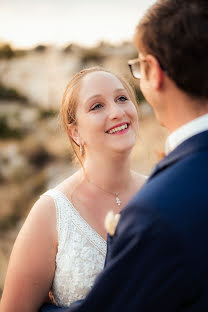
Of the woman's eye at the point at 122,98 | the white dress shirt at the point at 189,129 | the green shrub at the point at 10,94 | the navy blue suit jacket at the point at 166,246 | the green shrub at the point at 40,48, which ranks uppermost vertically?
the green shrub at the point at 40,48

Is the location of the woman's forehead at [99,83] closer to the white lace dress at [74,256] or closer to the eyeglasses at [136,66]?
the white lace dress at [74,256]

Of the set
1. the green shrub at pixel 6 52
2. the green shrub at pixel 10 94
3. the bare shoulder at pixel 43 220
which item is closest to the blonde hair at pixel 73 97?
the bare shoulder at pixel 43 220

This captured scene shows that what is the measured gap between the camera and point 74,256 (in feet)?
8.00

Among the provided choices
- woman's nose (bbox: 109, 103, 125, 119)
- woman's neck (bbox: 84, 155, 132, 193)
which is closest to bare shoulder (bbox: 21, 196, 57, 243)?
woman's neck (bbox: 84, 155, 132, 193)

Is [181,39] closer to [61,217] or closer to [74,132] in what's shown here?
[61,217]

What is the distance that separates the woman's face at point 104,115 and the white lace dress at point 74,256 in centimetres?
52

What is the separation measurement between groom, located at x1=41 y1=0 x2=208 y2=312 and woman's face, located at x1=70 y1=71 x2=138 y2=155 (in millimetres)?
1198

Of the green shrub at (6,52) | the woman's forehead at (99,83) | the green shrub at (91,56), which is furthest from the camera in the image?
the green shrub at (6,52)

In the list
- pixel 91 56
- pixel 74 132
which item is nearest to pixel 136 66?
pixel 74 132

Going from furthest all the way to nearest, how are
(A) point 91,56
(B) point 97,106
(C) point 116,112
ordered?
(A) point 91,56 < (B) point 97,106 < (C) point 116,112

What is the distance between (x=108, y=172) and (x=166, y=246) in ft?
5.32

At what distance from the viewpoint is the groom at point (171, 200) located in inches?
47.9

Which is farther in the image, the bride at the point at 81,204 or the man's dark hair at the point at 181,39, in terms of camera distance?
the bride at the point at 81,204

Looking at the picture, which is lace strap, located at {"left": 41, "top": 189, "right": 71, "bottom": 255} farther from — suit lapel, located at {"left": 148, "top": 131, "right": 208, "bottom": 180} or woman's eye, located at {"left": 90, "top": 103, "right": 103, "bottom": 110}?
suit lapel, located at {"left": 148, "top": 131, "right": 208, "bottom": 180}
